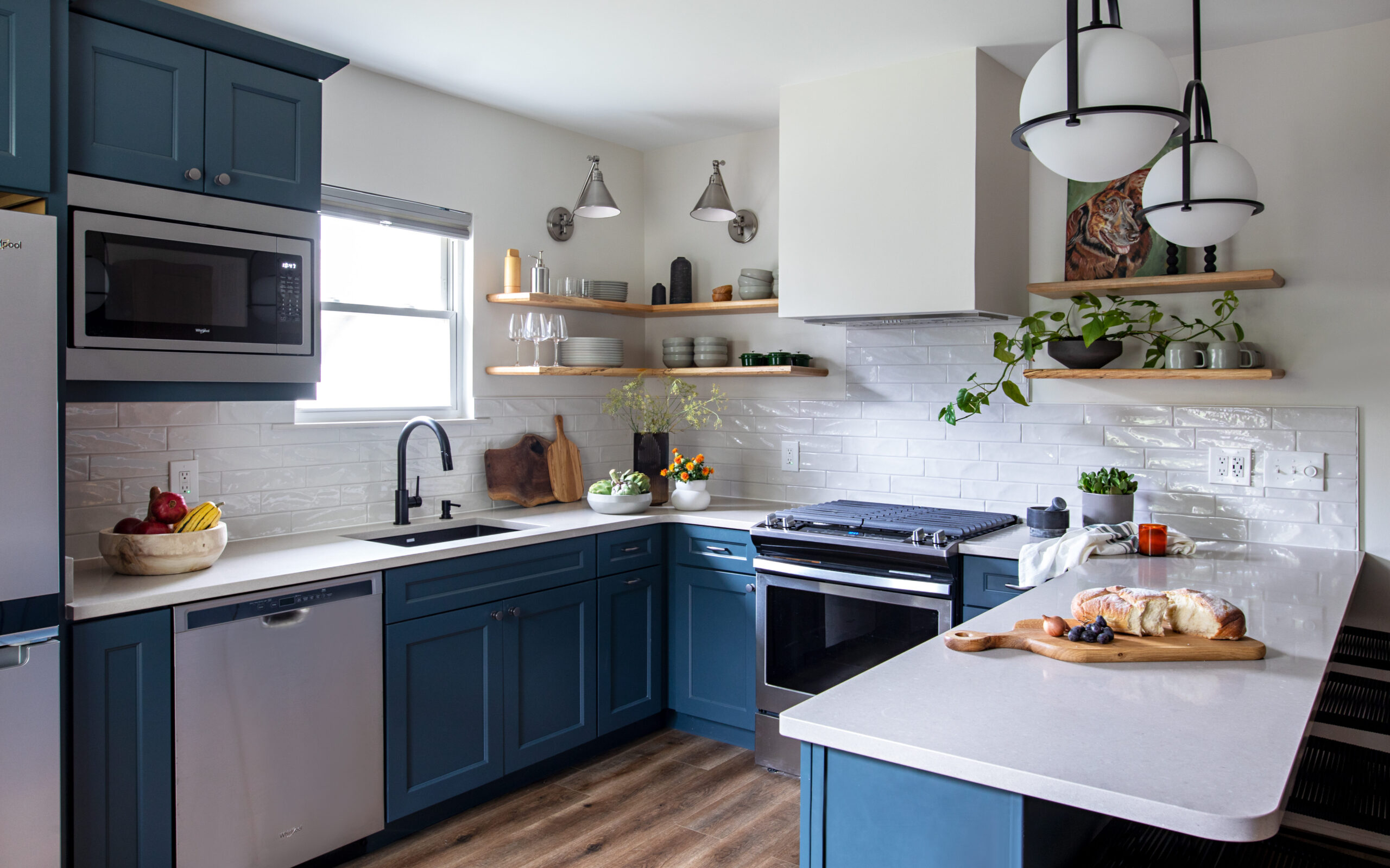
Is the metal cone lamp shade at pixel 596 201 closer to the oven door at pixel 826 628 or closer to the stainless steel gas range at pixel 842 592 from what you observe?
the stainless steel gas range at pixel 842 592

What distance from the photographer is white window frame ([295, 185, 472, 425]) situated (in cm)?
337

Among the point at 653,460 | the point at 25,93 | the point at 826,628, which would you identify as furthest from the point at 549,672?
the point at 25,93

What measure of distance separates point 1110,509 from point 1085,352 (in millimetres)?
543

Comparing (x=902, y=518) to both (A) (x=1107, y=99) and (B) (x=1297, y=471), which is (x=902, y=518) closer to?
(B) (x=1297, y=471)

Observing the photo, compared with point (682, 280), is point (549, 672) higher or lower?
lower

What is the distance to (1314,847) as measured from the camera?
1598mm

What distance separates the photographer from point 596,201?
3.81 m

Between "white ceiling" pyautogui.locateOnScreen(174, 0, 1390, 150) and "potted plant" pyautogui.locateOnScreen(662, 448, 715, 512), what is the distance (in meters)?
1.48

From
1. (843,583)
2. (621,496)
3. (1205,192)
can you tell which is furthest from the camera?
(621,496)

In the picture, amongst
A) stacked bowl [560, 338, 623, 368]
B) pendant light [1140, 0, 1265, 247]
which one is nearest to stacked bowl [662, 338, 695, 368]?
stacked bowl [560, 338, 623, 368]

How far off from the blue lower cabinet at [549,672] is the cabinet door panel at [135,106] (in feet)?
5.43

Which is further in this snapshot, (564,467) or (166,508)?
(564,467)

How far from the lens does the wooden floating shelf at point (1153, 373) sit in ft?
9.57

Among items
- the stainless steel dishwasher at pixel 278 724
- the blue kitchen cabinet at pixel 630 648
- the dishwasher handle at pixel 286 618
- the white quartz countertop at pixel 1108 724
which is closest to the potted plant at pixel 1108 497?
the white quartz countertop at pixel 1108 724
